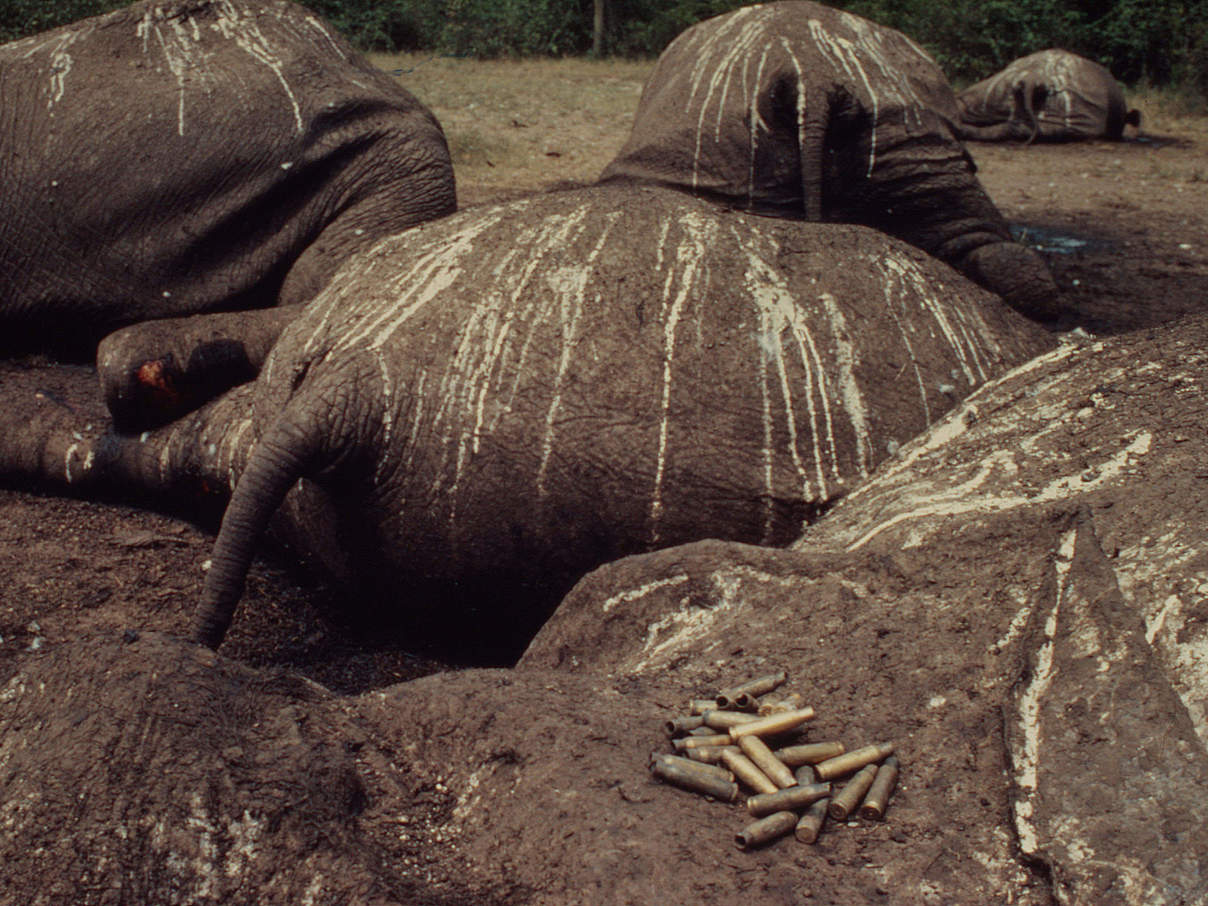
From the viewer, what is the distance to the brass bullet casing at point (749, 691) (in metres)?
2.03

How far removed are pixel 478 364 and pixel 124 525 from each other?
1584 mm

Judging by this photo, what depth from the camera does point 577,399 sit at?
3.01 m

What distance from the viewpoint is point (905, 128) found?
5453 mm

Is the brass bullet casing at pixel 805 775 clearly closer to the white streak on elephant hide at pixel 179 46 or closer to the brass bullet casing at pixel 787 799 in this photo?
the brass bullet casing at pixel 787 799

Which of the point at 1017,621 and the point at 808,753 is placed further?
the point at 1017,621

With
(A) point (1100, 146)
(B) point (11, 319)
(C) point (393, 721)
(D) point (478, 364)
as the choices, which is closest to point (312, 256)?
(B) point (11, 319)

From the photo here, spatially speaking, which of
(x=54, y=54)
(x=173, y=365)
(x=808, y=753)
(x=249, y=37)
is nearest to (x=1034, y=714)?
(x=808, y=753)

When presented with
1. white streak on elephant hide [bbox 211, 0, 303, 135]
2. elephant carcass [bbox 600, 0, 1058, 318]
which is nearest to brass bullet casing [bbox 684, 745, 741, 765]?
white streak on elephant hide [bbox 211, 0, 303, 135]

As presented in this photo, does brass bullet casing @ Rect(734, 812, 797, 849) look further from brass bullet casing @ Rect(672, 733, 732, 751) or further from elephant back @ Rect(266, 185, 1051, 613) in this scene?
elephant back @ Rect(266, 185, 1051, 613)

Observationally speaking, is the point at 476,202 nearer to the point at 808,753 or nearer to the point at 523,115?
the point at 523,115

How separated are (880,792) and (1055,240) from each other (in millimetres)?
6574

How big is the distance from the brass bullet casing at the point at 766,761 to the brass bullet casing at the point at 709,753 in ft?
0.06

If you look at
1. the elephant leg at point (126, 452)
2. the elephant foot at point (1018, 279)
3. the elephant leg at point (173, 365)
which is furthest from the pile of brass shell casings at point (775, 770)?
the elephant foot at point (1018, 279)

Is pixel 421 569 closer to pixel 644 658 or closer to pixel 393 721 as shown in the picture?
pixel 644 658
